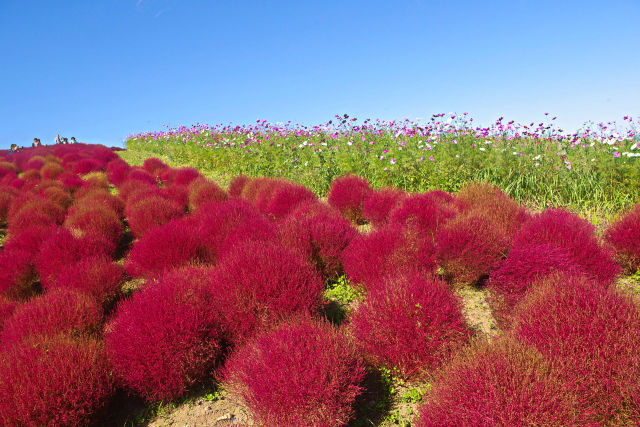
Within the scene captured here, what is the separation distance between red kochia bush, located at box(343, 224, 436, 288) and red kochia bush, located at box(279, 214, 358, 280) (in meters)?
0.38

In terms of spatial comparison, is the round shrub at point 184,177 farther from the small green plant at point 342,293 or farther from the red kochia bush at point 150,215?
the small green plant at point 342,293

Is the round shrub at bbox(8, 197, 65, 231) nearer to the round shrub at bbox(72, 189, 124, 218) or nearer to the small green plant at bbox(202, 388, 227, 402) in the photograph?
the round shrub at bbox(72, 189, 124, 218)

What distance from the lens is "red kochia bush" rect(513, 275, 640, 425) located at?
194cm

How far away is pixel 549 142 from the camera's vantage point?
812 centimetres

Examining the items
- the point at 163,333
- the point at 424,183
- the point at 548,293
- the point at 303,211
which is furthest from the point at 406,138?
the point at 163,333

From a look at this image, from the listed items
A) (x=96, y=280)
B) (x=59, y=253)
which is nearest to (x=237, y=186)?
(x=59, y=253)

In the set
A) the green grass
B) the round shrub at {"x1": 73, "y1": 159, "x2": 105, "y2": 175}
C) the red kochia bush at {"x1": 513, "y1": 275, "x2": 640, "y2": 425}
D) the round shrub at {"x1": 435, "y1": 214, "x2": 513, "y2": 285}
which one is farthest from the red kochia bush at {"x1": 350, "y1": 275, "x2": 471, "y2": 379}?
the round shrub at {"x1": 73, "y1": 159, "x2": 105, "y2": 175}

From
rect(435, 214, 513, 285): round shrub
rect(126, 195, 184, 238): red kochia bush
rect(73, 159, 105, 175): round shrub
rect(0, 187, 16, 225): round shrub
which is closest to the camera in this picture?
rect(435, 214, 513, 285): round shrub

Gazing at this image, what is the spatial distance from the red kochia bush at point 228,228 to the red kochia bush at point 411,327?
70.7 inches

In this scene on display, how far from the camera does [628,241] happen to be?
408cm

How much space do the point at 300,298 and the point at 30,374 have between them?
174 centimetres

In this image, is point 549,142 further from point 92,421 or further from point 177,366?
point 92,421

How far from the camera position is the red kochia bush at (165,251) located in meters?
4.08

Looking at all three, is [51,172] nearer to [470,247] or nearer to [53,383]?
[53,383]
